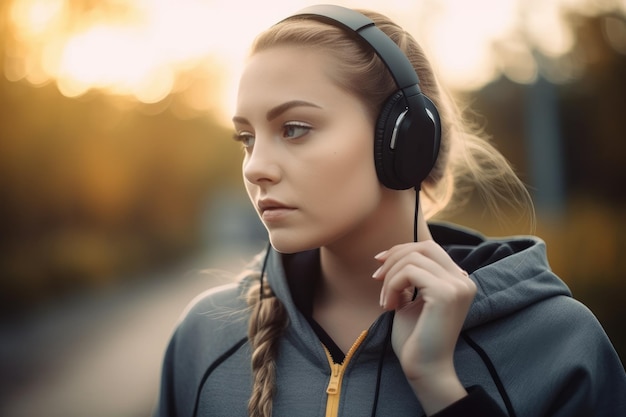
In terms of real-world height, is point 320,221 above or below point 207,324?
above

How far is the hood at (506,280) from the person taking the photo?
73.4 inches

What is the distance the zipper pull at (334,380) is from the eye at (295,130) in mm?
738

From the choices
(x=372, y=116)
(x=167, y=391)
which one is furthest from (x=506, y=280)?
(x=167, y=391)

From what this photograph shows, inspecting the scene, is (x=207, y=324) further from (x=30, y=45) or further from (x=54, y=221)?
(x=54, y=221)

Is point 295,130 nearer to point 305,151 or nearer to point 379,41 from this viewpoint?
point 305,151

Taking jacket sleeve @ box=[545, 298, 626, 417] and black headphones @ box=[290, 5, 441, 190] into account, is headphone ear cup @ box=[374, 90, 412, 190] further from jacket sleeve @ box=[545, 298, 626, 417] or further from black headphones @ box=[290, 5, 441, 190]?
jacket sleeve @ box=[545, 298, 626, 417]

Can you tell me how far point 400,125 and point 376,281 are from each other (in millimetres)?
573

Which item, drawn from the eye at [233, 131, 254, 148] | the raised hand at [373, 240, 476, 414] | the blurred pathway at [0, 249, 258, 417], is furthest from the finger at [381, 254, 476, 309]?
the blurred pathway at [0, 249, 258, 417]

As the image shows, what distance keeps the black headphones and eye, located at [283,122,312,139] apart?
225 mm

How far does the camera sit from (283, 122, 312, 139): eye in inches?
72.1

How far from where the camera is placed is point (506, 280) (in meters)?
1.90

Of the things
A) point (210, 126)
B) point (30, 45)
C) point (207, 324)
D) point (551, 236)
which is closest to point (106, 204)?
point (30, 45)

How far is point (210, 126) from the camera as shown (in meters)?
32.7

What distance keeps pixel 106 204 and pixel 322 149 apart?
49.6 feet
